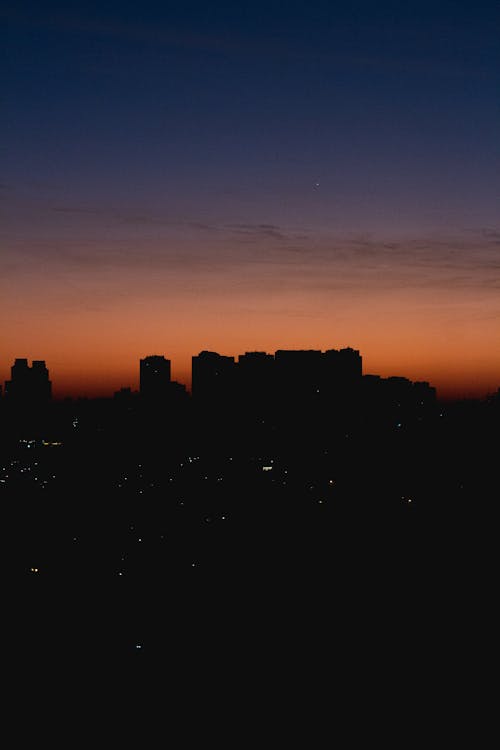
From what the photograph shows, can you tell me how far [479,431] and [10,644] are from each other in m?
47.6

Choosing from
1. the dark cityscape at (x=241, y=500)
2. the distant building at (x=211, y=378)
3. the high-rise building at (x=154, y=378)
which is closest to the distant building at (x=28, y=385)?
the dark cityscape at (x=241, y=500)

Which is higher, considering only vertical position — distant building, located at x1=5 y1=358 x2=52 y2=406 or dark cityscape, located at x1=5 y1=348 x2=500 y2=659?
distant building, located at x1=5 y1=358 x2=52 y2=406

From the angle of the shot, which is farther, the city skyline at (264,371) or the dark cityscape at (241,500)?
the city skyline at (264,371)

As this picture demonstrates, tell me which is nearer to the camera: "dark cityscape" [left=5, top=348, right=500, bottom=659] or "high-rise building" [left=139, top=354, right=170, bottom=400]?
"dark cityscape" [left=5, top=348, right=500, bottom=659]

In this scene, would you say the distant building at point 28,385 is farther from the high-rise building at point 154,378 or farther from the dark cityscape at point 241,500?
the high-rise building at point 154,378

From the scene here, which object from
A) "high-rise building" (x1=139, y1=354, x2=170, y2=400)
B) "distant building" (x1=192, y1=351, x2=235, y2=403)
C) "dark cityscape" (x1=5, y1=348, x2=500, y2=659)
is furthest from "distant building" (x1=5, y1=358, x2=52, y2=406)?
"distant building" (x1=192, y1=351, x2=235, y2=403)

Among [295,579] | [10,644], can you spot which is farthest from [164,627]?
[295,579]

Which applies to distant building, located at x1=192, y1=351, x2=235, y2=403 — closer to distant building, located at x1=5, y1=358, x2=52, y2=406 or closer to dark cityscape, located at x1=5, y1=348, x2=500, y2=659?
dark cityscape, located at x1=5, y1=348, x2=500, y2=659

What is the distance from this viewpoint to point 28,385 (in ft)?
265

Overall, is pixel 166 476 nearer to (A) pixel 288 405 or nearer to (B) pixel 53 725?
(A) pixel 288 405

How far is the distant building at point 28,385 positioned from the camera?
80.4m

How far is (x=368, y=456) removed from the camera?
59.2 metres

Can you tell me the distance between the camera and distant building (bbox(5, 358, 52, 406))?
8038 cm

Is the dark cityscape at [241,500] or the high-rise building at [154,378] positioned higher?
the high-rise building at [154,378]
